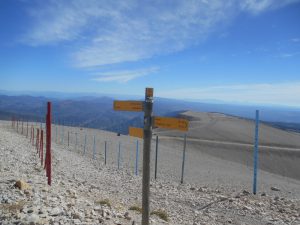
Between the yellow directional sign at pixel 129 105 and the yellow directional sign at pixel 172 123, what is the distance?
1.37 ft

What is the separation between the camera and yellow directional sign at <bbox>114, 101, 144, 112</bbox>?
729 centimetres

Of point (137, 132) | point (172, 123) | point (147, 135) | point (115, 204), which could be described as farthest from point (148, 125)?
point (115, 204)

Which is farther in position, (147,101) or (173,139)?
(173,139)

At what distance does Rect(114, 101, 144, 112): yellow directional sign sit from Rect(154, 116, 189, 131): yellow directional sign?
0.42m

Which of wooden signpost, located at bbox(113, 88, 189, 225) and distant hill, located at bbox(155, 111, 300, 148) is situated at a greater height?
wooden signpost, located at bbox(113, 88, 189, 225)

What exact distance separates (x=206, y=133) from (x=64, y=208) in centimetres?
7291

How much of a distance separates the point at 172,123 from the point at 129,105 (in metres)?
1.01

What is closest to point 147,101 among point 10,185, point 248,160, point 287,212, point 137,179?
point 10,185

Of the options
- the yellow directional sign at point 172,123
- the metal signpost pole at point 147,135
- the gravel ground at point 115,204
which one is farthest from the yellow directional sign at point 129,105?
the gravel ground at point 115,204

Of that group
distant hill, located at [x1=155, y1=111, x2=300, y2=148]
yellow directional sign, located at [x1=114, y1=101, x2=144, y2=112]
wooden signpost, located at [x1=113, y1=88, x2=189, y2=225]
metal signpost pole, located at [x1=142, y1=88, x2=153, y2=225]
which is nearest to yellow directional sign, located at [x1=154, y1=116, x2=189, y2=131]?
Answer: wooden signpost, located at [x1=113, y1=88, x2=189, y2=225]

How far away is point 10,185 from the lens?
966 cm

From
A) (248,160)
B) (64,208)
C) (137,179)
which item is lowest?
(248,160)

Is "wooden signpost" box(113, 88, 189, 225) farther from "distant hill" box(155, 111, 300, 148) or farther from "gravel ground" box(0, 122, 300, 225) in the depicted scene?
"distant hill" box(155, 111, 300, 148)

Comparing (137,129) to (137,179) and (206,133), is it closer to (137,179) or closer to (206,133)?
(137,179)
